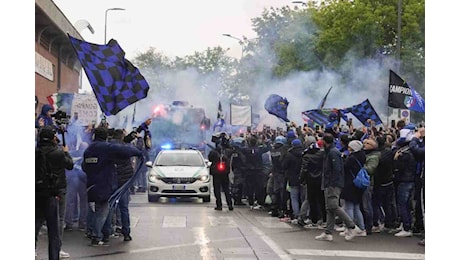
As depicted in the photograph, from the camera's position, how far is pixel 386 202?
13070 millimetres

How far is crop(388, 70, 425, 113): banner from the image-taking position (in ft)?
51.6


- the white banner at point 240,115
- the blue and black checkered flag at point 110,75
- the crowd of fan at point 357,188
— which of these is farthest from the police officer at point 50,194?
the white banner at point 240,115

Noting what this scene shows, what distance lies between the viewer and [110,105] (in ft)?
38.5

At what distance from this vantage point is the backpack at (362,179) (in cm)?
1215

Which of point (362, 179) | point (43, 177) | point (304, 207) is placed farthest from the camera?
point (304, 207)

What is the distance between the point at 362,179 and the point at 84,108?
9.65 meters

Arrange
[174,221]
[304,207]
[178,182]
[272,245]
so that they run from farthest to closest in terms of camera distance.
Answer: [178,182]
[174,221]
[304,207]
[272,245]

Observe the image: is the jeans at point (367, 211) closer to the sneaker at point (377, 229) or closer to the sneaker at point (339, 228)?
the sneaker at point (377, 229)

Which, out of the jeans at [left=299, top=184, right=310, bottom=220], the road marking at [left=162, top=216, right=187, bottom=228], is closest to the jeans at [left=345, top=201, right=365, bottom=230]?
the jeans at [left=299, top=184, right=310, bottom=220]

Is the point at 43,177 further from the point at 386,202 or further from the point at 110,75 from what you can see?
the point at 386,202

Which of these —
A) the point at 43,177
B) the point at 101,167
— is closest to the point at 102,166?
the point at 101,167

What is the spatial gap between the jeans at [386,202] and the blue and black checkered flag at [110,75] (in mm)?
4601

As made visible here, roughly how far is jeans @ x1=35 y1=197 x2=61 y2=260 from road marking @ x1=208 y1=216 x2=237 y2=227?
17.8ft

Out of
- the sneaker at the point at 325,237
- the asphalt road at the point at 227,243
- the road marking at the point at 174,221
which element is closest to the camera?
the asphalt road at the point at 227,243
